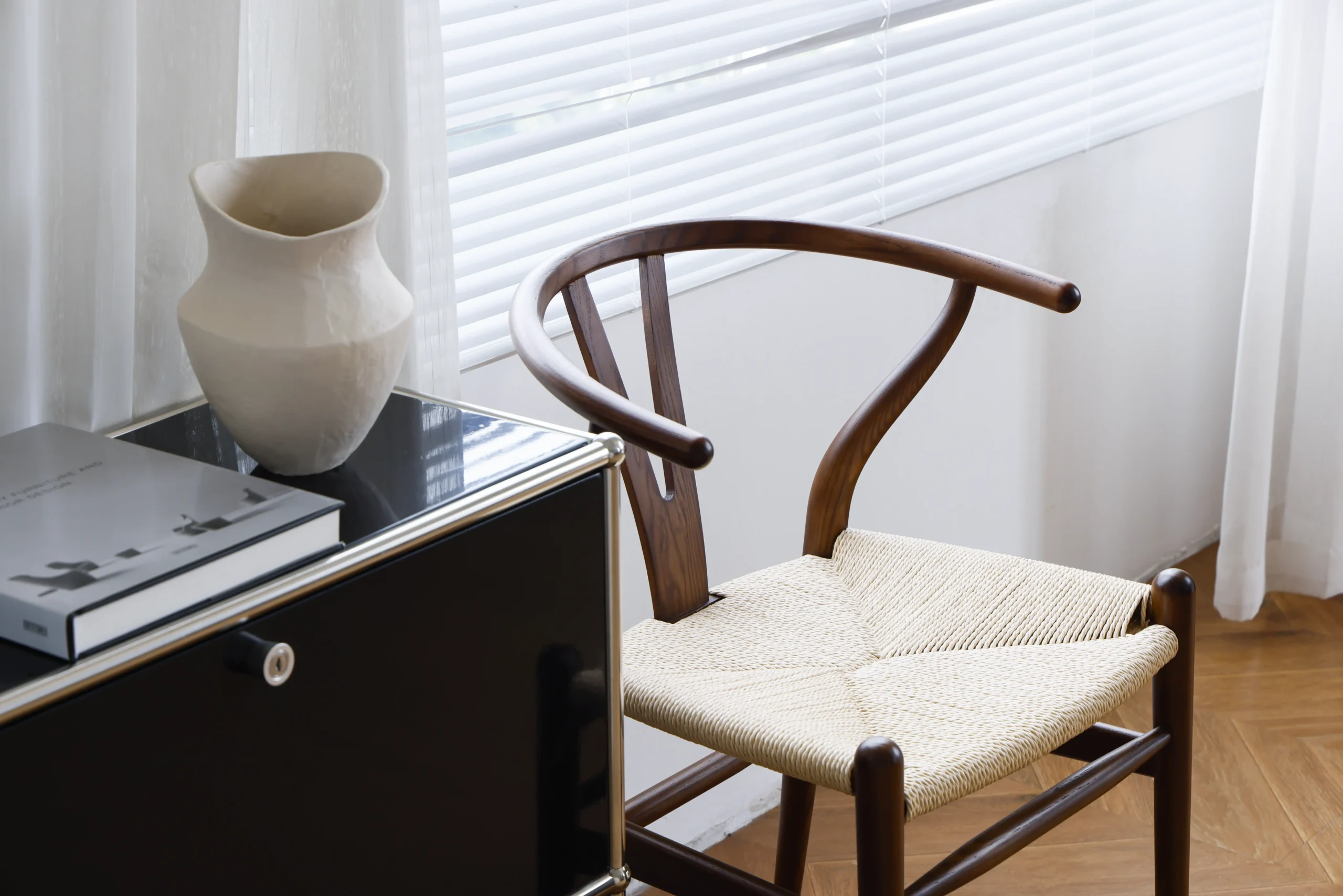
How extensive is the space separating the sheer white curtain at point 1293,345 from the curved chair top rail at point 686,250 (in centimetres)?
117

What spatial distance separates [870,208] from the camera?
182 cm

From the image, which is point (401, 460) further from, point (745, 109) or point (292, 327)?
point (745, 109)

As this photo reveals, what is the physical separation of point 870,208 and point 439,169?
32.2 inches

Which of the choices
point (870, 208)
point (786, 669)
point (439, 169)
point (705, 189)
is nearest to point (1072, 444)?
point (870, 208)

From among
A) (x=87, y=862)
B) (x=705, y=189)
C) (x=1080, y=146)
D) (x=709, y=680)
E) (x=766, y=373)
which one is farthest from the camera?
(x=1080, y=146)

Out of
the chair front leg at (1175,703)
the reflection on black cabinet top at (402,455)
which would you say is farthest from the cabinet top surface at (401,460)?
the chair front leg at (1175,703)

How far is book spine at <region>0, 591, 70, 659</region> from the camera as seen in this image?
2.14ft

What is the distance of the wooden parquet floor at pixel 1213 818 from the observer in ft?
5.68

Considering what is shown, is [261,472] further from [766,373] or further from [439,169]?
[766,373]

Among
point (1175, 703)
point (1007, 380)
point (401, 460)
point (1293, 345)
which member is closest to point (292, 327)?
point (401, 460)

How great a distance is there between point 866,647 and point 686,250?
0.42 m

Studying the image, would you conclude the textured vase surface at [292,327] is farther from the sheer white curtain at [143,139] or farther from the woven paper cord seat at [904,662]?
the woven paper cord seat at [904,662]

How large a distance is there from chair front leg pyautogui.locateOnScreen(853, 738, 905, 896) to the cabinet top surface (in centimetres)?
29

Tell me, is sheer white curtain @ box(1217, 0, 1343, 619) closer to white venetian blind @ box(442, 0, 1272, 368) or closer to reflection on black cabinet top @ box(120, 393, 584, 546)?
white venetian blind @ box(442, 0, 1272, 368)
